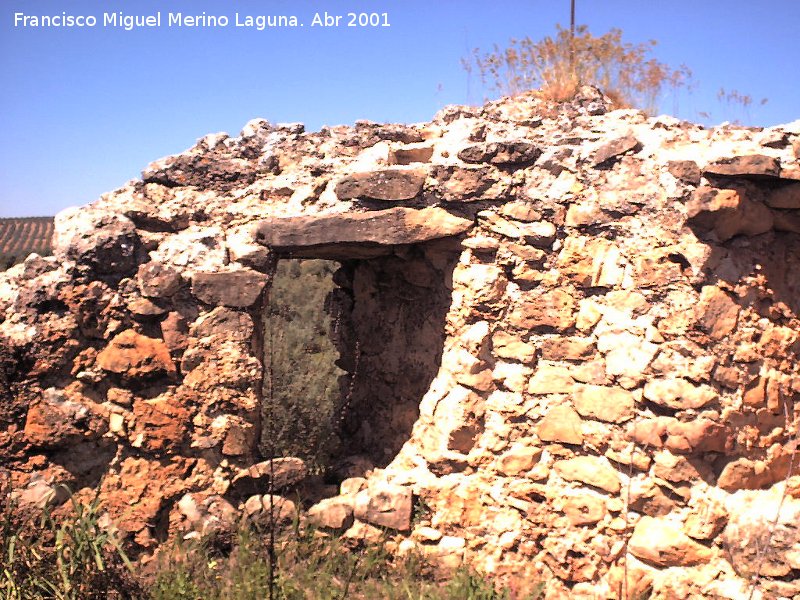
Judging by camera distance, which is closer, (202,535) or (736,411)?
(736,411)

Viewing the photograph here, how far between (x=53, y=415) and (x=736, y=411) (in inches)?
121

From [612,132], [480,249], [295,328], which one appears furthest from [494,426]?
[295,328]

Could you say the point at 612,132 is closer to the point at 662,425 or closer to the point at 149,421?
the point at 662,425

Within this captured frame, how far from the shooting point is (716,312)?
2.91 m

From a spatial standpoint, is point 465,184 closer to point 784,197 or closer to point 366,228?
point 366,228

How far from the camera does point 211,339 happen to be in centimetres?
328

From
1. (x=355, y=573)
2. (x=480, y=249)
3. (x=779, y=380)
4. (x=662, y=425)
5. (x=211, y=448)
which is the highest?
(x=480, y=249)

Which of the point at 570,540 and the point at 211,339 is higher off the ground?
the point at 211,339

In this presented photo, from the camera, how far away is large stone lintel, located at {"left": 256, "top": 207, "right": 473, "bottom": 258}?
10.9 ft

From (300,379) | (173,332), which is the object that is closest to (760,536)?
(173,332)

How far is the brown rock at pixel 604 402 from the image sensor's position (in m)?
3.00

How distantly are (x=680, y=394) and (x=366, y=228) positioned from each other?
1632 millimetres

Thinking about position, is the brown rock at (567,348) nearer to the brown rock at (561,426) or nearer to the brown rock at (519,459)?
the brown rock at (561,426)

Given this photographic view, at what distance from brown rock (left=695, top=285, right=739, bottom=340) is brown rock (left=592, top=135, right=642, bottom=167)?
2.40ft
